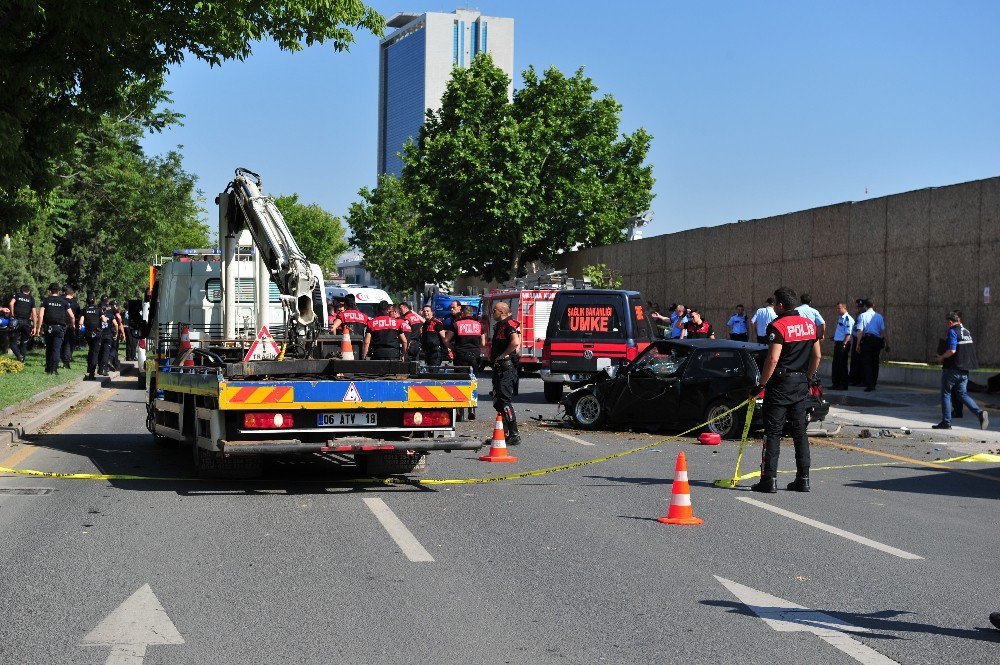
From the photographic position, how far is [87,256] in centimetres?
4409

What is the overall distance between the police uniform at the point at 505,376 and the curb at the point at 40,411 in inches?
228

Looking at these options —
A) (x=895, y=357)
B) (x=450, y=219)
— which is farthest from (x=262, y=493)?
(x=450, y=219)

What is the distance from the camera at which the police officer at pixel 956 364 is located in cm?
1748

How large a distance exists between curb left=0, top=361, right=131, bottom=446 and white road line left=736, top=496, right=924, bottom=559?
28.2ft

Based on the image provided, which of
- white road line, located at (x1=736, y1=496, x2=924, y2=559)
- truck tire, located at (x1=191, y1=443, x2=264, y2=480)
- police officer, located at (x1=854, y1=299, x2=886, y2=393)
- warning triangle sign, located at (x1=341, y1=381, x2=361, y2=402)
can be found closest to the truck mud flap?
warning triangle sign, located at (x1=341, y1=381, x2=361, y2=402)

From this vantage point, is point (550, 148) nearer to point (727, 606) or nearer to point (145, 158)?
point (145, 158)

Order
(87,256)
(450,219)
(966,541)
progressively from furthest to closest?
(450,219)
(87,256)
(966,541)

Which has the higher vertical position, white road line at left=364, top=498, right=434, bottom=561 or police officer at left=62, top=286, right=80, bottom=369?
police officer at left=62, top=286, right=80, bottom=369

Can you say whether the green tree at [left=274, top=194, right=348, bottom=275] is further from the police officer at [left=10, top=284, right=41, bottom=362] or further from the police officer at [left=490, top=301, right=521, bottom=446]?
the police officer at [left=490, top=301, right=521, bottom=446]

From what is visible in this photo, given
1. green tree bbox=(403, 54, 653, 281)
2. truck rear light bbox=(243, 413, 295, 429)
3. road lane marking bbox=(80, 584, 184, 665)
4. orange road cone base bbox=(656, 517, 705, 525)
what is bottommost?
road lane marking bbox=(80, 584, 184, 665)

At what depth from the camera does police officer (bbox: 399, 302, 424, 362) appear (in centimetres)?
2184

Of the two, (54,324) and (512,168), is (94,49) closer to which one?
(54,324)

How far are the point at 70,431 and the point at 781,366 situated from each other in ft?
32.1

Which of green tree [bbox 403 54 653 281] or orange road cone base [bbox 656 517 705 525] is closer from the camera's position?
orange road cone base [bbox 656 517 705 525]
